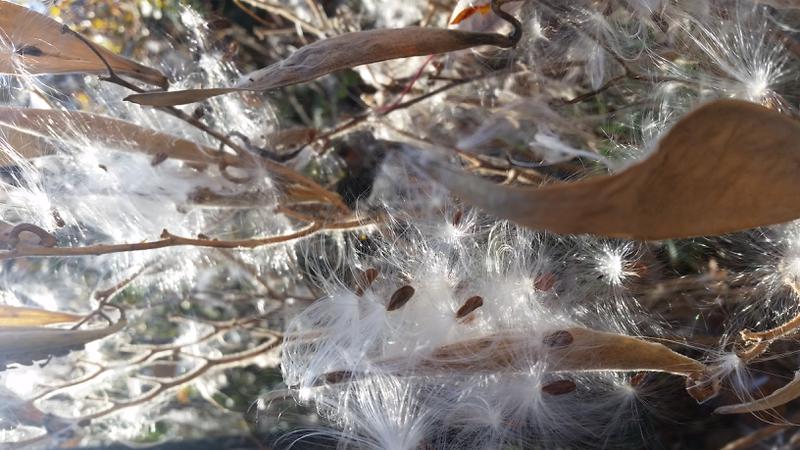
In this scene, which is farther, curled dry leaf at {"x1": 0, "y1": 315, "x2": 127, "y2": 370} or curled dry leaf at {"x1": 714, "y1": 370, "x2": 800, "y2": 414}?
curled dry leaf at {"x1": 0, "y1": 315, "x2": 127, "y2": 370}

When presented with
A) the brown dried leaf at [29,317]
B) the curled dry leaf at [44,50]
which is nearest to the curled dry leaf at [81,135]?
the curled dry leaf at [44,50]

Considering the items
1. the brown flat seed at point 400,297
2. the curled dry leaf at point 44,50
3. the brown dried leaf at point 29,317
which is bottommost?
the brown flat seed at point 400,297

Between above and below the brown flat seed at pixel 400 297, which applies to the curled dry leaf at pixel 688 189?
below

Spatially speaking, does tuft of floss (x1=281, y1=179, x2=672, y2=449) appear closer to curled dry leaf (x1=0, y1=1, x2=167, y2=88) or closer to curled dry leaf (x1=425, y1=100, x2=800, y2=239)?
curled dry leaf (x1=425, y1=100, x2=800, y2=239)

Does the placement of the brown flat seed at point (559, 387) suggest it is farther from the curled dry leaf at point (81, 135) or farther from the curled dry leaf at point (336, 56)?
the curled dry leaf at point (81, 135)

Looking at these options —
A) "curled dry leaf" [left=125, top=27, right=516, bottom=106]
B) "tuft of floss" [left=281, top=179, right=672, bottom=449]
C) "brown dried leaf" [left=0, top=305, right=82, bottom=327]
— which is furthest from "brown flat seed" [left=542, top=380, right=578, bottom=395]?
"brown dried leaf" [left=0, top=305, right=82, bottom=327]

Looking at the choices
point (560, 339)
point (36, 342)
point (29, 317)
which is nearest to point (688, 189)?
point (560, 339)
